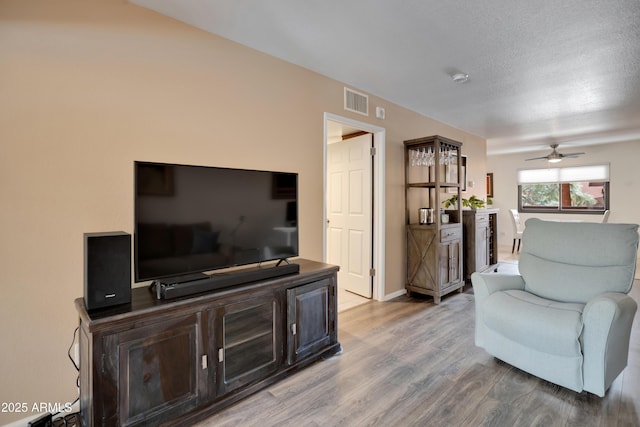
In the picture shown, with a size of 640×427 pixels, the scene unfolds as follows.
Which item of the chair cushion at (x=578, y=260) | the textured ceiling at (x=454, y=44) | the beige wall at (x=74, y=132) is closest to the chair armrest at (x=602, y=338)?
the chair cushion at (x=578, y=260)

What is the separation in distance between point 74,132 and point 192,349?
1.39m

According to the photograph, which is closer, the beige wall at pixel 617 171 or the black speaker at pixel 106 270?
the black speaker at pixel 106 270

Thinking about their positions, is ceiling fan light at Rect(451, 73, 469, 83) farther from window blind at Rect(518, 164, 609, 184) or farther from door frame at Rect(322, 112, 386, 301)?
Answer: window blind at Rect(518, 164, 609, 184)

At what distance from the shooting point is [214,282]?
6.13 ft

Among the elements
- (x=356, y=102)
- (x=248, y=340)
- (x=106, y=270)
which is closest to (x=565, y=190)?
(x=356, y=102)

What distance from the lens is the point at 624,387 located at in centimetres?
207

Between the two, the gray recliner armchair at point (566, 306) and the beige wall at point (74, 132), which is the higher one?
the beige wall at point (74, 132)

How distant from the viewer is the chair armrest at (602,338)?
6.07ft

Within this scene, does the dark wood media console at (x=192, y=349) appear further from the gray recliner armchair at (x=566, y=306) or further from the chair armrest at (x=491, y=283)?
the gray recliner armchair at (x=566, y=306)

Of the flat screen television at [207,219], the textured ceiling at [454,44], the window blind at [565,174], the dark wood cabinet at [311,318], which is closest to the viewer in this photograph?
the flat screen television at [207,219]

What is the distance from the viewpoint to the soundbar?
1.71 metres

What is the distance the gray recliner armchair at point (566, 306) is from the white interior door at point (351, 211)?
5.36 ft

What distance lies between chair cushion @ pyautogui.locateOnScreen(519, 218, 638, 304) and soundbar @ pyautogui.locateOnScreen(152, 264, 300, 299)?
2.00 metres

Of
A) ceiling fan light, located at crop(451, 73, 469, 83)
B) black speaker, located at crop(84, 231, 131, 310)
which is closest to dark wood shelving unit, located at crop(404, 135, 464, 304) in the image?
ceiling fan light, located at crop(451, 73, 469, 83)
